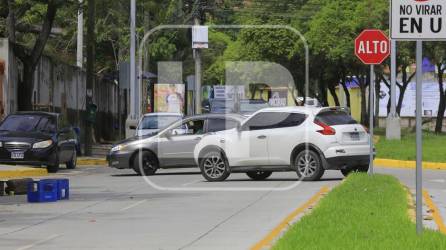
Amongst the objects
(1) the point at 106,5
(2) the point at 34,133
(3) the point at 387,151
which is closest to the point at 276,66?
(1) the point at 106,5

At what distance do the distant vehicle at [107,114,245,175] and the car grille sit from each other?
2.54m

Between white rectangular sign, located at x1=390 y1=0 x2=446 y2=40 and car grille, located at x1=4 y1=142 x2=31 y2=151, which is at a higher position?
white rectangular sign, located at x1=390 y1=0 x2=446 y2=40

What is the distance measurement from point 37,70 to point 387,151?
14.0 meters

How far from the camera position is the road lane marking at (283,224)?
11.0m

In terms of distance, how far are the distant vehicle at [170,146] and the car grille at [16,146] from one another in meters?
2.54

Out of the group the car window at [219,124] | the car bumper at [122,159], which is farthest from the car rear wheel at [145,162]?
the car window at [219,124]

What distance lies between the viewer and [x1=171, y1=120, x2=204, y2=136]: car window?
24688 mm

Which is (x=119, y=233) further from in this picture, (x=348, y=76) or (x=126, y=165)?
(x=348, y=76)

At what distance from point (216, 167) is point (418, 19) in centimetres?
1212

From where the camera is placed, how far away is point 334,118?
21500 mm

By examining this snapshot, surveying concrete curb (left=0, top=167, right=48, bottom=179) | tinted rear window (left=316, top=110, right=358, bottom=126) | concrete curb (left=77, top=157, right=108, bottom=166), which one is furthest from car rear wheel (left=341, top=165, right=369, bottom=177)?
concrete curb (left=77, top=157, right=108, bottom=166)

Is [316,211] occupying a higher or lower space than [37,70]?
lower

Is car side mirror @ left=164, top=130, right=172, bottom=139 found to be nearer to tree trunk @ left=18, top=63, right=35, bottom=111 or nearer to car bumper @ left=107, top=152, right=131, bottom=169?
car bumper @ left=107, top=152, right=131, bottom=169

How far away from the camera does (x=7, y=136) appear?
26.0 m
